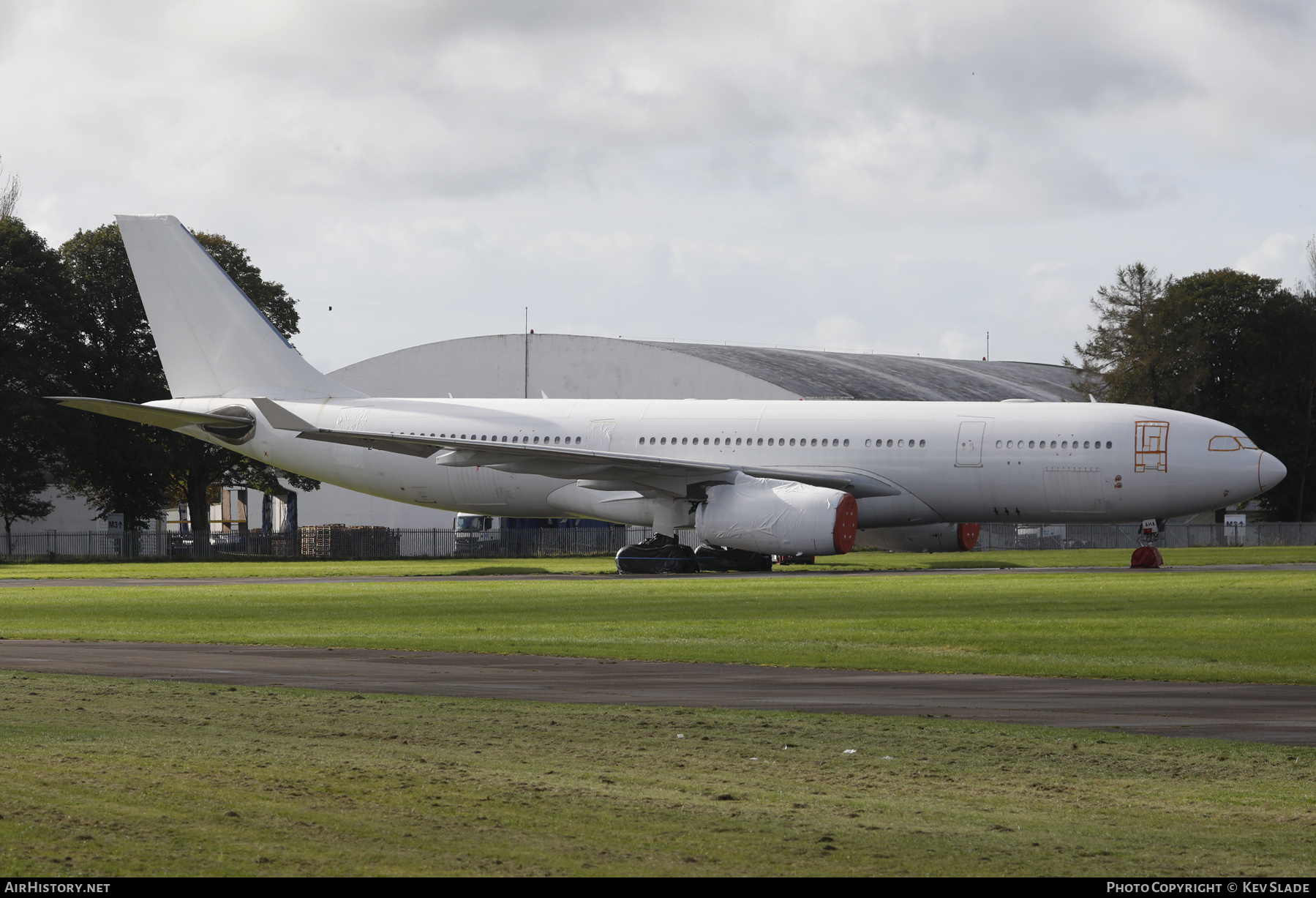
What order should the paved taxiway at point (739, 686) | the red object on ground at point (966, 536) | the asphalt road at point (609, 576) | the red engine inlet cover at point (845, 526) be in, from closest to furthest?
1. the paved taxiway at point (739, 686)
2. the asphalt road at point (609, 576)
3. the red engine inlet cover at point (845, 526)
4. the red object on ground at point (966, 536)

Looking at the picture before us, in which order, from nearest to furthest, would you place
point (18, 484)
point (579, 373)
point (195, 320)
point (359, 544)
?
1. point (195, 320)
2. point (359, 544)
3. point (18, 484)
4. point (579, 373)

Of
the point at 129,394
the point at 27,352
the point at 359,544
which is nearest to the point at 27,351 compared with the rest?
the point at 27,352

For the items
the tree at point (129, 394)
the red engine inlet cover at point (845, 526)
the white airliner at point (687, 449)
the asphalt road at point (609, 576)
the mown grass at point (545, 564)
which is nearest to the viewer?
the asphalt road at point (609, 576)

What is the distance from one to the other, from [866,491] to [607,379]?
111 feet

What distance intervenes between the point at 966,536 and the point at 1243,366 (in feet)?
102

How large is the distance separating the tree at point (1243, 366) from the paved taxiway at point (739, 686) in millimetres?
54837

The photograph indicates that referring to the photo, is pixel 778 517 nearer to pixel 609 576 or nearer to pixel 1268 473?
pixel 609 576

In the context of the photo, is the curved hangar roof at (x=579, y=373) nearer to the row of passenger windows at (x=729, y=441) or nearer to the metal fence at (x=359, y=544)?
the metal fence at (x=359, y=544)

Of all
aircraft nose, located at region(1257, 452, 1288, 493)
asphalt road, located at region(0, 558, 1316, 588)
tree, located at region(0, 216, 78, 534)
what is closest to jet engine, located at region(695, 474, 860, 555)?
asphalt road, located at region(0, 558, 1316, 588)

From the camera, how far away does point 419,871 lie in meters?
6.39

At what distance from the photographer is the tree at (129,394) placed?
206ft

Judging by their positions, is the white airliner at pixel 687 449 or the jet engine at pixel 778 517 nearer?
the jet engine at pixel 778 517

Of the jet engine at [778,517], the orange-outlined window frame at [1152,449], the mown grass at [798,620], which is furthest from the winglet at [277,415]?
the orange-outlined window frame at [1152,449]

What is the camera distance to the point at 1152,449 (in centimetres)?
3559
